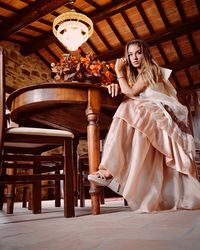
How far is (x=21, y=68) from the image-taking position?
21.7 ft

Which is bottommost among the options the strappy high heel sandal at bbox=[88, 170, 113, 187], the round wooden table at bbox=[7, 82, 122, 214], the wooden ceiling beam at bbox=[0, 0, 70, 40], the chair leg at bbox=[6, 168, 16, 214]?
the chair leg at bbox=[6, 168, 16, 214]

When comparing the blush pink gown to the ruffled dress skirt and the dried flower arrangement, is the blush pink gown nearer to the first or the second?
the ruffled dress skirt

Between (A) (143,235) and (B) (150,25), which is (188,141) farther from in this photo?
(B) (150,25)

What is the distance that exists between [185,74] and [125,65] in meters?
6.14

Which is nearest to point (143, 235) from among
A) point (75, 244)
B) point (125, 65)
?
point (75, 244)

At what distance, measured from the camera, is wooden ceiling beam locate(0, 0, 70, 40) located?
4832 mm

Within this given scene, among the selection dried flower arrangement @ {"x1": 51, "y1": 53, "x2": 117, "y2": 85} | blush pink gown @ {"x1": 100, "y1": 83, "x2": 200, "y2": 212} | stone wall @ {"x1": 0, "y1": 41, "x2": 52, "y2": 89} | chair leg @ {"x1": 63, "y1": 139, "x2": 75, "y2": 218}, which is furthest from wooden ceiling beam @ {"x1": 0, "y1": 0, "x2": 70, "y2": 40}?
chair leg @ {"x1": 63, "y1": 139, "x2": 75, "y2": 218}

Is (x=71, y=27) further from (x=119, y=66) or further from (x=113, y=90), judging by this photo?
(x=113, y=90)

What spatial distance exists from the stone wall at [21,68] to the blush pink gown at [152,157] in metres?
4.69

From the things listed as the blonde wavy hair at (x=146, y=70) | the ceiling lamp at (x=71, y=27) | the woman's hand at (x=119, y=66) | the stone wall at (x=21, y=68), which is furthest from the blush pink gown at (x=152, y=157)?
the stone wall at (x=21, y=68)

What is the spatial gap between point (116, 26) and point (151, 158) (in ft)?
16.1

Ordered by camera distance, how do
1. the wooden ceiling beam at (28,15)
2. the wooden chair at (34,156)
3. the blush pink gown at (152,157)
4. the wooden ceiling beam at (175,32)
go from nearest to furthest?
the wooden chair at (34,156) → the blush pink gown at (152,157) → the wooden ceiling beam at (28,15) → the wooden ceiling beam at (175,32)

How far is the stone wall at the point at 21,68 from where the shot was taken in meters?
6.20

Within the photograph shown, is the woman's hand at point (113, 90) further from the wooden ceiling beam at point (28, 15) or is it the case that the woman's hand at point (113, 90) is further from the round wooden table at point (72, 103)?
the wooden ceiling beam at point (28, 15)
